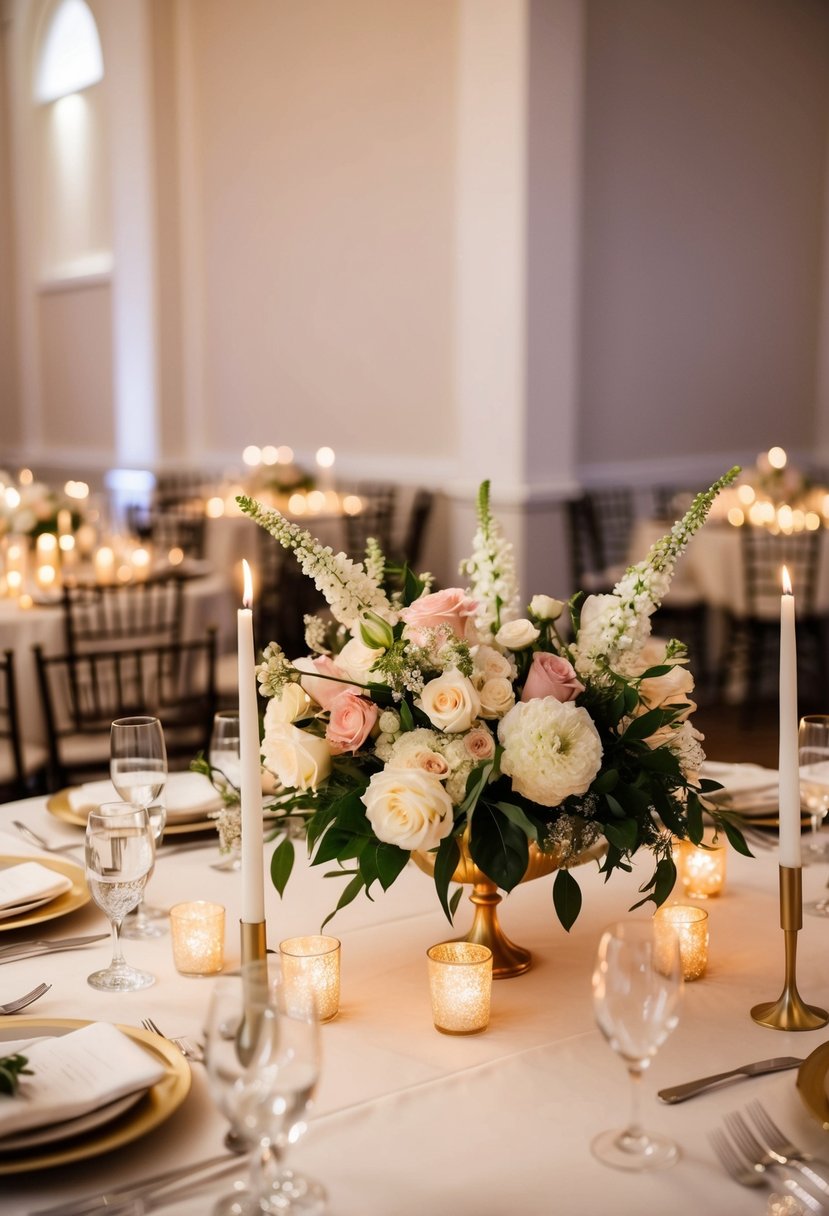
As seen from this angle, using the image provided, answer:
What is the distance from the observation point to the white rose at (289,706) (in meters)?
1.45

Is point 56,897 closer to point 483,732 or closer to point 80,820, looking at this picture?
point 80,820

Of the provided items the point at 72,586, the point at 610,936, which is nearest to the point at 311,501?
the point at 72,586

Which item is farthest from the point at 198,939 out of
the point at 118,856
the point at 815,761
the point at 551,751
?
the point at 815,761

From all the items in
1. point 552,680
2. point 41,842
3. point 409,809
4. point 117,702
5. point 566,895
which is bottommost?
point 117,702

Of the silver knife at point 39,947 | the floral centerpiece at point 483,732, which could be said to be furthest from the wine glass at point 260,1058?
the silver knife at point 39,947

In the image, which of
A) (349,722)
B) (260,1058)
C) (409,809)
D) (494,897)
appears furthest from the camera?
(494,897)

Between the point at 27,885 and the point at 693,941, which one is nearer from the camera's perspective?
the point at 693,941

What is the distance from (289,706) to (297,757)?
0.07 meters

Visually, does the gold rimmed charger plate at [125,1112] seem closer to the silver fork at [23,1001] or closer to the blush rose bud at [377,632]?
the silver fork at [23,1001]

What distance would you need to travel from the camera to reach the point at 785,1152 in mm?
1123

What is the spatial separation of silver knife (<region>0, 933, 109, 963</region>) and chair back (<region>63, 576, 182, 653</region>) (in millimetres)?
2485

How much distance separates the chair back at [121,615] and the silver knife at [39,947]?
2485 mm

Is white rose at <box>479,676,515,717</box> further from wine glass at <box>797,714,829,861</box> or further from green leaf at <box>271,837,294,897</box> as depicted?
wine glass at <box>797,714,829,861</box>

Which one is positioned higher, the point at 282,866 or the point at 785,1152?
the point at 282,866
